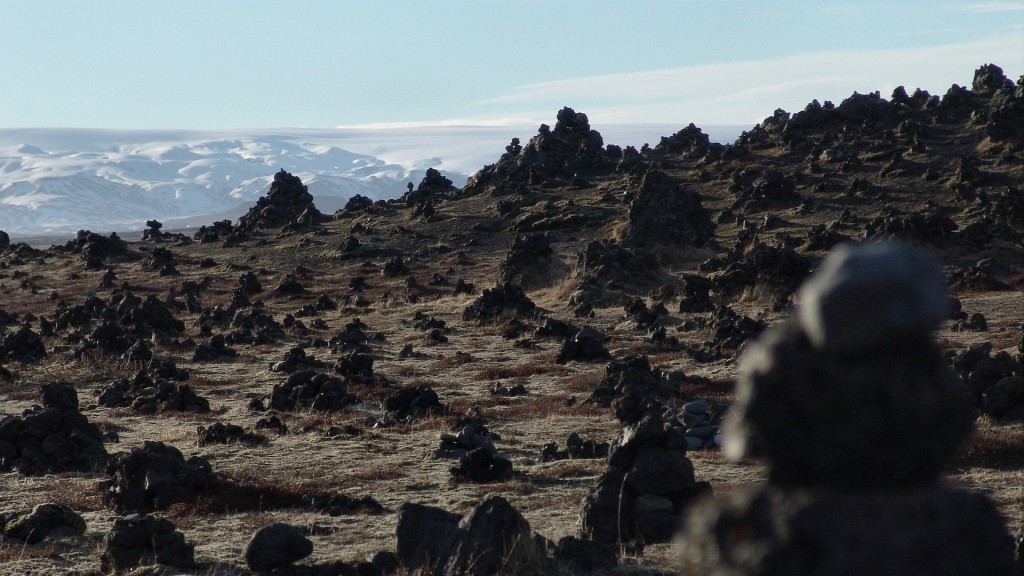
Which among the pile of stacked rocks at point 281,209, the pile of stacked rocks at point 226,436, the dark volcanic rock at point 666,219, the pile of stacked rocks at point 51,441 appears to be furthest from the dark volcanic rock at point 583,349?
the pile of stacked rocks at point 281,209

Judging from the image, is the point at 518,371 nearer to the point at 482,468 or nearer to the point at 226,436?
the point at 226,436

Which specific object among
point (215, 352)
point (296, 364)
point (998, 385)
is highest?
point (998, 385)

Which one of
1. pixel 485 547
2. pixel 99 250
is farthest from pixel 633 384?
pixel 99 250

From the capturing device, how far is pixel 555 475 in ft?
41.1

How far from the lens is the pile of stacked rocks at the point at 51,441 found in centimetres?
1448

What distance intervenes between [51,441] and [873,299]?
48.0 ft

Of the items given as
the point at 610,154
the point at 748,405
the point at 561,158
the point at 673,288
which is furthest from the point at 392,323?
the point at 610,154

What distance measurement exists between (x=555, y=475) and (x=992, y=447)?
512cm

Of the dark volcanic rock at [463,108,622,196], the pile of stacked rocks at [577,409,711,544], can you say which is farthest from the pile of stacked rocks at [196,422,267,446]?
the dark volcanic rock at [463,108,622,196]

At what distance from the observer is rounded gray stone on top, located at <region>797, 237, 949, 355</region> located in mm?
2488

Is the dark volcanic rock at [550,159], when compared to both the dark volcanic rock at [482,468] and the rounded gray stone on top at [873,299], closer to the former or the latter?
the dark volcanic rock at [482,468]

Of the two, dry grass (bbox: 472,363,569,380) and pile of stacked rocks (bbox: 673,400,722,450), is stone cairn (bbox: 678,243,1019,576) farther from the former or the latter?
dry grass (bbox: 472,363,569,380)

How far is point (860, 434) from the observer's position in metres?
2.63

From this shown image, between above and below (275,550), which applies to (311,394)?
below
